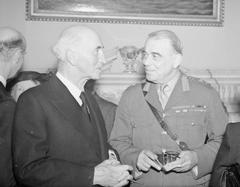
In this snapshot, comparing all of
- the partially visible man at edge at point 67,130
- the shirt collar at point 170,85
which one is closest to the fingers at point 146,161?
the partially visible man at edge at point 67,130

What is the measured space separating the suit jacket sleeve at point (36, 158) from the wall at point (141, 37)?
3.31 metres

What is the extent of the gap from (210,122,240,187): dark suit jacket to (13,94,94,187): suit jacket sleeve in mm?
748

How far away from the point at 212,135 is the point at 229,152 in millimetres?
783

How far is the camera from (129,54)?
18.1ft

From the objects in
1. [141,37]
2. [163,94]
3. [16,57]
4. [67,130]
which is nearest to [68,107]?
[67,130]

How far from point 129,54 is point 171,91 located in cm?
286

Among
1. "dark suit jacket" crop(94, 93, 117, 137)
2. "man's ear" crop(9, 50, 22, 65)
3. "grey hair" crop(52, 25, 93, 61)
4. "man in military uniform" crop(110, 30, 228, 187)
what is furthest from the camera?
"dark suit jacket" crop(94, 93, 117, 137)

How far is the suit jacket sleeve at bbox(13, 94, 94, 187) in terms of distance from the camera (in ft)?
6.62

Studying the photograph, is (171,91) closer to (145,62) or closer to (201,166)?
(145,62)

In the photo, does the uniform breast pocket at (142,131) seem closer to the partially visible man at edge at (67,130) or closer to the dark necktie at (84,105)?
the partially visible man at edge at (67,130)

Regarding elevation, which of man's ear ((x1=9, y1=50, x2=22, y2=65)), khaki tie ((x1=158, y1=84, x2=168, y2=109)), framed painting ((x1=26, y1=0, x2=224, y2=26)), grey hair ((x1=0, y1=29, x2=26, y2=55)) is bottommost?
khaki tie ((x1=158, y1=84, x2=168, y2=109))

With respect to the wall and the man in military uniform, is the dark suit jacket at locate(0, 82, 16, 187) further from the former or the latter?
the wall

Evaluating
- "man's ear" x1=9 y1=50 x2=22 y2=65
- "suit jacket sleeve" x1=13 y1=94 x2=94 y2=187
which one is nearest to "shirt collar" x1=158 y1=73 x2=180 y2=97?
"suit jacket sleeve" x1=13 y1=94 x2=94 y2=187

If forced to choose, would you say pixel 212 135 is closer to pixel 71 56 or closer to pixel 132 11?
pixel 71 56
